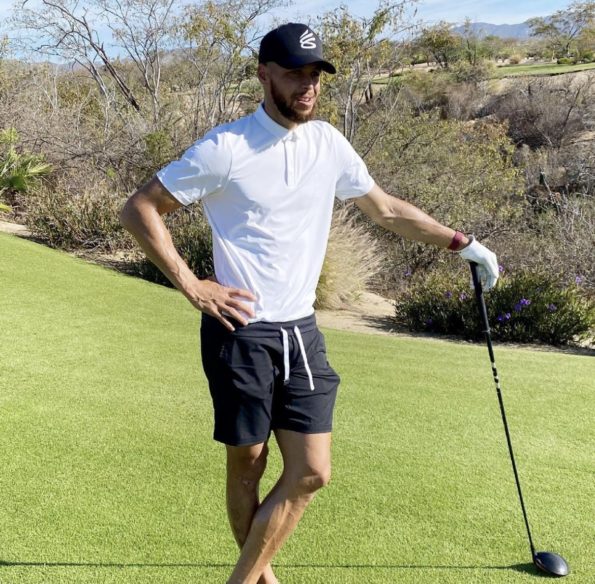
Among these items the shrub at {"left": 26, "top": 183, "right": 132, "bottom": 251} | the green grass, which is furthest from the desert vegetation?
the green grass

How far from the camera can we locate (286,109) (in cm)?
243

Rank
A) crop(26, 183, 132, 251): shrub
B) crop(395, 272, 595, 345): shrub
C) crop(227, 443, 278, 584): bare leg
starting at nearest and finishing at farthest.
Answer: crop(227, 443, 278, 584): bare leg → crop(395, 272, 595, 345): shrub → crop(26, 183, 132, 251): shrub

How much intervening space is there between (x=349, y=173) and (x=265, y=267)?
1.85ft

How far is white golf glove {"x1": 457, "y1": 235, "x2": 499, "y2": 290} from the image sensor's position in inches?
120

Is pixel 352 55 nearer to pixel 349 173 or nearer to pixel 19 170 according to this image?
pixel 19 170

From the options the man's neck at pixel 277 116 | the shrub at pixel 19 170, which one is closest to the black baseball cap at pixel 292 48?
the man's neck at pixel 277 116

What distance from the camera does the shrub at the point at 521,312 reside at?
10422mm

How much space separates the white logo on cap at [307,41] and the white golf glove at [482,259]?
1125 millimetres

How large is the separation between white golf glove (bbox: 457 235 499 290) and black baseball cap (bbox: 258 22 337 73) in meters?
1.05

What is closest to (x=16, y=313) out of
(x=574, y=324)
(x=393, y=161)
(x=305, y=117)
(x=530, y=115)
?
(x=305, y=117)

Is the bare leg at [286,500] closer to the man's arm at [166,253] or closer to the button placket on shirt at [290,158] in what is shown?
the man's arm at [166,253]

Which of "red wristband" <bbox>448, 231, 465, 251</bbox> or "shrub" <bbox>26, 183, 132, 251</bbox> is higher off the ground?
"red wristband" <bbox>448, 231, 465, 251</bbox>

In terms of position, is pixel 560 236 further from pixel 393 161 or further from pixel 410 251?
pixel 393 161

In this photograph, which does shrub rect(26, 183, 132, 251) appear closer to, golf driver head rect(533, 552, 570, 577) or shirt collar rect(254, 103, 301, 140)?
shirt collar rect(254, 103, 301, 140)
